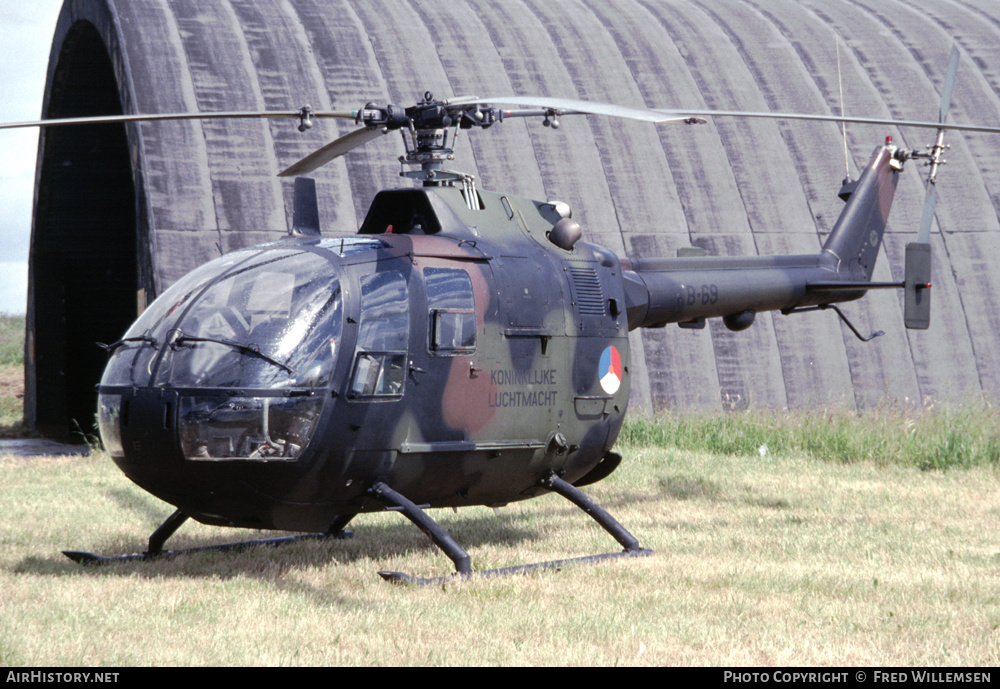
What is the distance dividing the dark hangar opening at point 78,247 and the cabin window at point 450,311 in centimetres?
1351

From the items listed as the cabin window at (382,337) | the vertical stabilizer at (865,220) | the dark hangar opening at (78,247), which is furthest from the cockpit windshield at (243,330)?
the dark hangar opening at (78,247)

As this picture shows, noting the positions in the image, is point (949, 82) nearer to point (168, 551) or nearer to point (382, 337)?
point (382, 337)

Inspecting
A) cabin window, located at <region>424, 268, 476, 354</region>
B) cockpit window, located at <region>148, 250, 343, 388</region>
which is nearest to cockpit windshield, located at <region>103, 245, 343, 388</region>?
cockpit window, located at <region>148, 250, 343, 388</region>

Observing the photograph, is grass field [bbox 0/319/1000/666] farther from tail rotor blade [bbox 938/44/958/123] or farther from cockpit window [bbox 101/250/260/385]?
tail rotor blade [bbox 938/44/958/123]

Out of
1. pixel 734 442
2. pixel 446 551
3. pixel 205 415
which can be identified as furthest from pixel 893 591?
pixel 734 442

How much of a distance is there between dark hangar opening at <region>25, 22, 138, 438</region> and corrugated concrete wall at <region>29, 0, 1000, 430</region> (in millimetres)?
512

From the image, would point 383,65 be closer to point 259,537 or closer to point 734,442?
point 734,442

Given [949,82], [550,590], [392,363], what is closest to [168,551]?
[392,363]

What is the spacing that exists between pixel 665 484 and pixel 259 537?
476cm

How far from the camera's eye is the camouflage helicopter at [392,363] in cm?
665

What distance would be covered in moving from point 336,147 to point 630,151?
1016 cm

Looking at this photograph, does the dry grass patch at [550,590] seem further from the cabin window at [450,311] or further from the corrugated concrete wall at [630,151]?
the corrugated concrete wall at [630,151]

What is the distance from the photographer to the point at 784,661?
5527 millimetres

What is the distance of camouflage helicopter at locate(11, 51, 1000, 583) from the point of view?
665 centimetres
